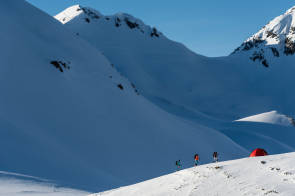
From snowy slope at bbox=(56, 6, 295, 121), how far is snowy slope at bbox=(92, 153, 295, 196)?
58.4m

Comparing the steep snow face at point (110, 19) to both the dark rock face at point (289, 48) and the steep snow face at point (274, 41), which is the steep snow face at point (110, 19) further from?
the dark rock face at point (289, 48)

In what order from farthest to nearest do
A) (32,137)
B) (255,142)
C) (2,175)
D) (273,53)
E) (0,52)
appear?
(273,53) < (255,142) < (0,52) < (32,137) < (2,175)

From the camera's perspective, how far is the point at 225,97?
9012cm

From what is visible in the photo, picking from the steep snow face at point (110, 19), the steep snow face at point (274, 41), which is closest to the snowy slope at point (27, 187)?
the steep snow face at point (110, 19)

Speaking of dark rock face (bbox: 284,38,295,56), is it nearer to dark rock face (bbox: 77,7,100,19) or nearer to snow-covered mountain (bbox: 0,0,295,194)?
snow-covered mountain (bbox: 0,0,295,194)

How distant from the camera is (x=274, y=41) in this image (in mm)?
118688

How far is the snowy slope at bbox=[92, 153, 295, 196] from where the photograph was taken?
13.1 meters

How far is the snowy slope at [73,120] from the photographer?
24.5m

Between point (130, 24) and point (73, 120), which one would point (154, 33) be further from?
point (73, 120)

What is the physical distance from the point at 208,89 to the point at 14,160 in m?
73.1

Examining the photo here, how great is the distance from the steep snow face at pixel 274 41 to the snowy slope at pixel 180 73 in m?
6.49

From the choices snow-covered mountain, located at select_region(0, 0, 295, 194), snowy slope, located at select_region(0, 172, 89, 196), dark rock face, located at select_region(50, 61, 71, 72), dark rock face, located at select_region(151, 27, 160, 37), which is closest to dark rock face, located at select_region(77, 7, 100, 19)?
dark rock face, located at select_region(151, 27, 160, 37)

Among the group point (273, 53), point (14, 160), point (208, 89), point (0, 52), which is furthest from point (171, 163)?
point (273, 53)

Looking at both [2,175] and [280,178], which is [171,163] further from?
[280,178]
